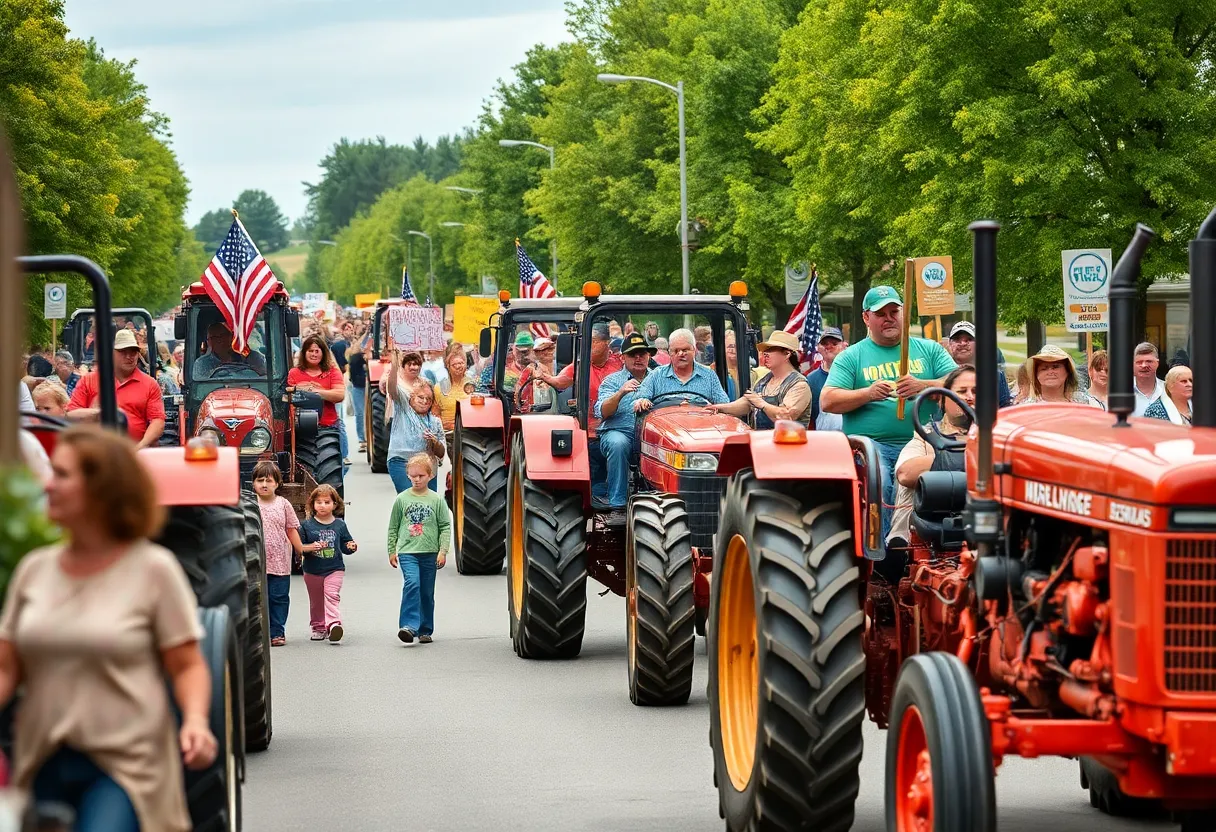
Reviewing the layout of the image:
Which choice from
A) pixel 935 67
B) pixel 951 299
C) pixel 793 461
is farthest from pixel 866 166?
pixel 793 461

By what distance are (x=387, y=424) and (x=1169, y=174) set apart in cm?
1070

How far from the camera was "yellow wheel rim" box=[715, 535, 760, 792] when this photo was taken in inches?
321

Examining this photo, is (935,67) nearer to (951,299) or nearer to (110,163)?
(951,299)

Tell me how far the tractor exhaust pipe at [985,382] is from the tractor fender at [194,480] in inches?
110

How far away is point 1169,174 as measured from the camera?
87.4ft

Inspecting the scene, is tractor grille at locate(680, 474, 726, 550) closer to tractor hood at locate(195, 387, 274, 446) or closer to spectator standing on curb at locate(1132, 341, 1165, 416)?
spectator standing on curb at locate(1132, 341, 1165, 416)

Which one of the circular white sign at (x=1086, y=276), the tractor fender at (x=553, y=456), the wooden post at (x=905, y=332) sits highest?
the circular white sign at (x=1086, y=276)

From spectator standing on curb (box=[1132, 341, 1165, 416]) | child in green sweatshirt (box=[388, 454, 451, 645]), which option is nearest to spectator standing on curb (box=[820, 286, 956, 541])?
child in green sweatshirt (box=[388, 454, 451, 645])

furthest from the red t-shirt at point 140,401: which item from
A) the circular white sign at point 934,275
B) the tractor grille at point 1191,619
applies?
the tractor grille at point 1191,619

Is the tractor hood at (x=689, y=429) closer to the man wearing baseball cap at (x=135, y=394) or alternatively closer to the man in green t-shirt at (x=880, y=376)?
the man in green t-shirt at (x=880, y=376)

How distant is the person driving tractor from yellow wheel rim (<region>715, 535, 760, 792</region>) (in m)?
10.7

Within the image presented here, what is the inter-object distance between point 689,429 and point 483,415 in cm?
553

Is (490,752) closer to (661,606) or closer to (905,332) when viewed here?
(661,606)

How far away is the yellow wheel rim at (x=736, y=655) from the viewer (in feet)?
26.7
